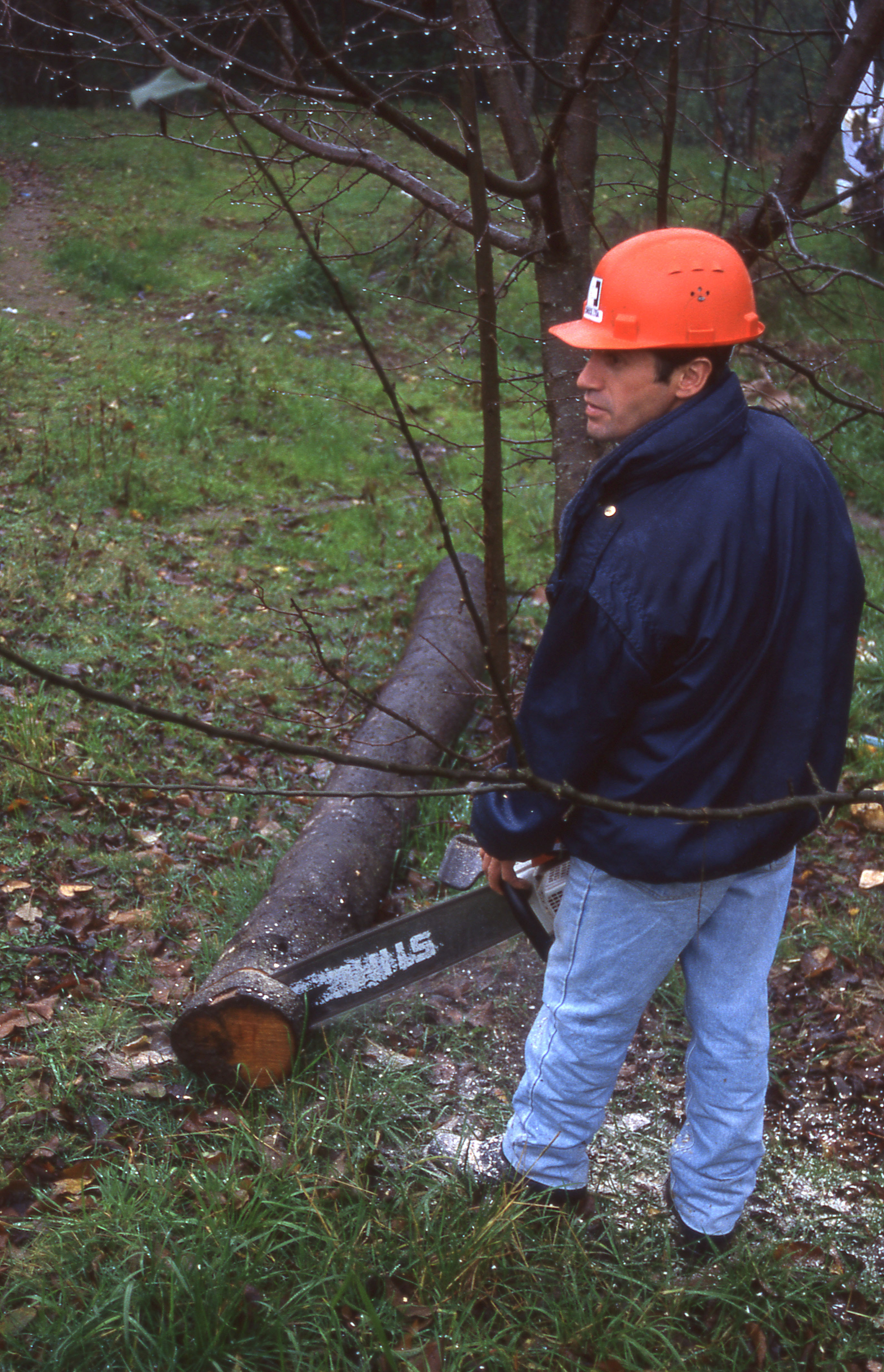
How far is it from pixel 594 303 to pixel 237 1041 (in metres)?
2.08

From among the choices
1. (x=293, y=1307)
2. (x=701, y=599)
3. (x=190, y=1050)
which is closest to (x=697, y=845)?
(x=701, y=599)

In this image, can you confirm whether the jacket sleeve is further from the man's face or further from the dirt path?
the dirt path

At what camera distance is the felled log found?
9.44ft

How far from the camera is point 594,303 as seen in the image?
2045 millimetres

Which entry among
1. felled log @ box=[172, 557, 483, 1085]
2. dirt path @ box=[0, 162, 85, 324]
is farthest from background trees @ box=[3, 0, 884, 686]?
dirt path @ box=[0, 162, 85, 324]

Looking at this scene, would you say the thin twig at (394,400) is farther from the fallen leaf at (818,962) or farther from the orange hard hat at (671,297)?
the fallen leaf at (818,962)

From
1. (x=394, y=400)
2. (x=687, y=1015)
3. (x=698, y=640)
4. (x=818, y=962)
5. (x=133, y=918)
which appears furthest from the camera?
(x=133, y=918)

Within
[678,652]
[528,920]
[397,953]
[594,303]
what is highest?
[594,303]

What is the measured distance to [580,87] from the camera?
2.64 metres

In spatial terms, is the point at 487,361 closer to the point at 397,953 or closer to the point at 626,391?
the point at 626,391

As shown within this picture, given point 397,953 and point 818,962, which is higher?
point 397,953

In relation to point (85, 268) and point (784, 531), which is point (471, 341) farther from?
point (85, 268)

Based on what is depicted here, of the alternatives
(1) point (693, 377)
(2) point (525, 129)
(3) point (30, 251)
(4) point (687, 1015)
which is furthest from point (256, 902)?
(3) point (30, 251)

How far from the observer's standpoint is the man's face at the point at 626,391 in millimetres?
1967
